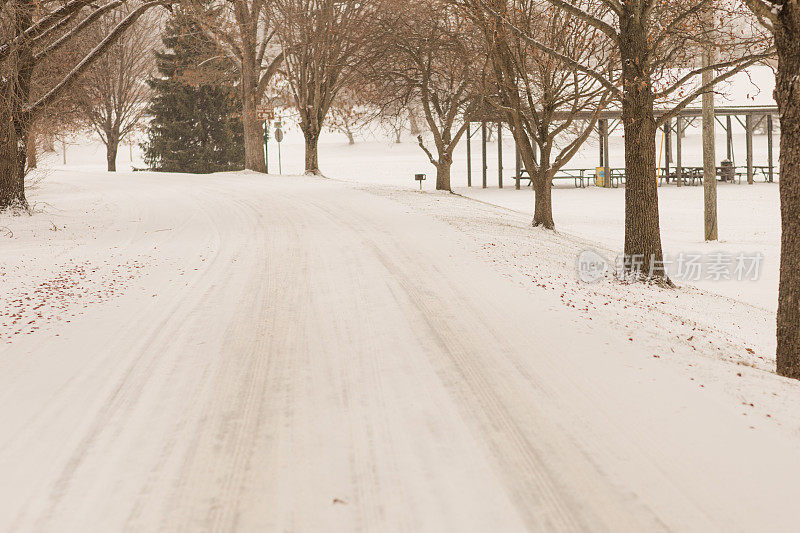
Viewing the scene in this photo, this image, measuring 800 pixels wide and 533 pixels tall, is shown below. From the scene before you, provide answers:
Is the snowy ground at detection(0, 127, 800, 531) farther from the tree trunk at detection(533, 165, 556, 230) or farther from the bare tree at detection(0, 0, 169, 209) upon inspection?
the tree trunk at detection(533, 165, 556, 230)

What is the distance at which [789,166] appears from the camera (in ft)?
21.6

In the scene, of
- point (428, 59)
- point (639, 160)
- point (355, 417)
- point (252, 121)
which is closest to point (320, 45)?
point (428, 59)

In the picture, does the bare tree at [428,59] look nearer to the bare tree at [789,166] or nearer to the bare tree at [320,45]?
the bare tree at [320,45]

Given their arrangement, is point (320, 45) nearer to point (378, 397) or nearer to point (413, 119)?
point (413, 119)

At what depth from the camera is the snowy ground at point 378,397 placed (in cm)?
387

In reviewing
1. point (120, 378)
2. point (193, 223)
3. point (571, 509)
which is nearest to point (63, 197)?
point (193, 223)

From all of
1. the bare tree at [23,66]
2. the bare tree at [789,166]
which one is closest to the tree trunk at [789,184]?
the bare tree at [789,166]

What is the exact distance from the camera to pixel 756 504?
3898mm

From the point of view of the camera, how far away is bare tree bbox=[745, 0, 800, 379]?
6371 millimetres

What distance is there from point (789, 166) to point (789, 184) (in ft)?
0.52

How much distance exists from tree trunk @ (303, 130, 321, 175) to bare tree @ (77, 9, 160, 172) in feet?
40.4

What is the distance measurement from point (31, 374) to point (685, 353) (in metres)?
5.53

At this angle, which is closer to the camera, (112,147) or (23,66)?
(23,66)

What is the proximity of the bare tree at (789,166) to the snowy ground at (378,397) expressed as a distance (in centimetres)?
47
